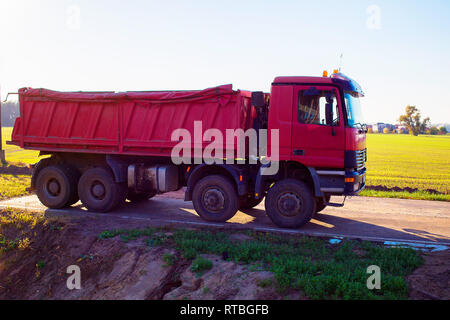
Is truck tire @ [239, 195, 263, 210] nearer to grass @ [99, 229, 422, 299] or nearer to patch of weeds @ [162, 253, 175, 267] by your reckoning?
grass @ [99, 229, 422, 299]

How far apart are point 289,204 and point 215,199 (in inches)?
70.1

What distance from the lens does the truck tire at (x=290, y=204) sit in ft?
27.9

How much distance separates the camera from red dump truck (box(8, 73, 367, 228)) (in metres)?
8.34

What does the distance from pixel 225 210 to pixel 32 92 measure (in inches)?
248

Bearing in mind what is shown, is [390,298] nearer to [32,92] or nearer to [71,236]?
[71,236]

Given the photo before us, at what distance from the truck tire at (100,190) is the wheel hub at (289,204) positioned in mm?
4467

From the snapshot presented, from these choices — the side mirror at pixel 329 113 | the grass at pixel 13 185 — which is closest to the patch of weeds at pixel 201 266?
the side mirror at pixel 329 113

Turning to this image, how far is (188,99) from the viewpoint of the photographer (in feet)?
30.0

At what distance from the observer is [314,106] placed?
27.4ft

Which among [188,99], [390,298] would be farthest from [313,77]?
[390,298]

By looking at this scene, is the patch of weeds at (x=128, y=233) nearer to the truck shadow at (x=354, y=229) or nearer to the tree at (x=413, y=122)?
the truck shadow at (x=354, y=229)

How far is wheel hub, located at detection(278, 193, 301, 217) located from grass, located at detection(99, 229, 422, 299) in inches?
36.2

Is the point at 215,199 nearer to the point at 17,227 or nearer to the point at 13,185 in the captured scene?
the point at 17,227

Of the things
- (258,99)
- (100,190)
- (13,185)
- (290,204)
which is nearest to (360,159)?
(290,204)
